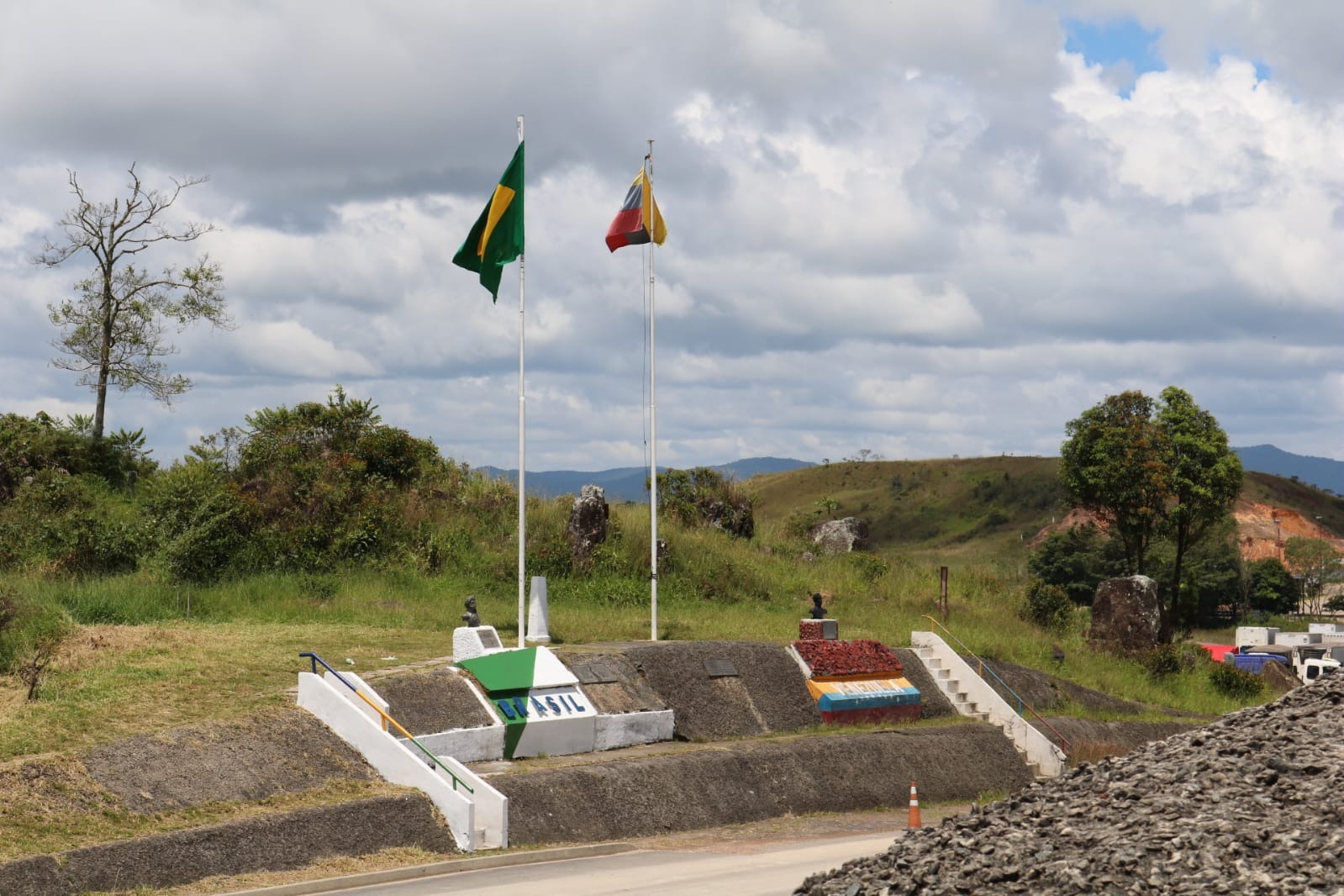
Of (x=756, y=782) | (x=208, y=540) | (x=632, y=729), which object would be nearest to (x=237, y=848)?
(x=632, y=729)

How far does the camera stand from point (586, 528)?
121 feet

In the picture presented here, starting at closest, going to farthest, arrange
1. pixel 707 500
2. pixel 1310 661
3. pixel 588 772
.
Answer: pixel 588 772
pixel 1310 661
pixel 707 500

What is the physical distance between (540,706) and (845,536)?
28.4 meters

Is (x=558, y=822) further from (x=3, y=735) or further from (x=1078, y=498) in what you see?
(x=1078, y=498)

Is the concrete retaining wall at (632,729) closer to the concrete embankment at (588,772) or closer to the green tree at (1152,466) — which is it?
the concrete embankment at (588,772)

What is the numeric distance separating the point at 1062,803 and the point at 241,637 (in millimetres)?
16453

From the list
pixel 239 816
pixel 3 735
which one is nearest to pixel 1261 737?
pixel 239 816

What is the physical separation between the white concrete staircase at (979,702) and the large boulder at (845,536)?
1684 centimetres

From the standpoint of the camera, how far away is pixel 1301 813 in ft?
40.0

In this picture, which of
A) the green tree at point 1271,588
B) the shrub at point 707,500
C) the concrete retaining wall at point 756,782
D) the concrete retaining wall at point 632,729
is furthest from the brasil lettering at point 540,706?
the green tree at point 1271,588

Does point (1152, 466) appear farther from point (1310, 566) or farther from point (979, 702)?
point (1310, 566)

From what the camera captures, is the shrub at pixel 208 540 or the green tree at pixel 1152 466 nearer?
the shrub at pixel 208 540

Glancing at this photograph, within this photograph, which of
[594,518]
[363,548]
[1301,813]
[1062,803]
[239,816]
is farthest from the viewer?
[594,518]

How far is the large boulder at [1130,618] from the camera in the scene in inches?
1547
